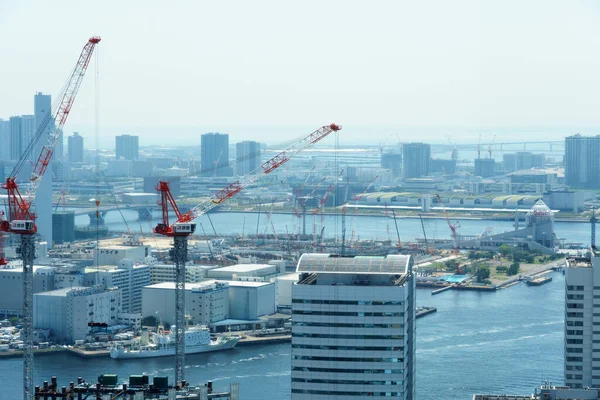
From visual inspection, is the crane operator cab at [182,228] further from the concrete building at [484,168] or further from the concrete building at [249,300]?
the concrete building at [484,168]

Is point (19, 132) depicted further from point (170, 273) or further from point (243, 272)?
point (243, 272)

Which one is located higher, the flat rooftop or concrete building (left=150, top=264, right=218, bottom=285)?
the flat rooftop

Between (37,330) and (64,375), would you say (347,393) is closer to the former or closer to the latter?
(64,375)

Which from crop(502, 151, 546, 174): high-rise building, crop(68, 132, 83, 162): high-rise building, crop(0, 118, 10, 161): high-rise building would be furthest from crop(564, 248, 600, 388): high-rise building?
crop(68, 132, 83, 162): high-rise building

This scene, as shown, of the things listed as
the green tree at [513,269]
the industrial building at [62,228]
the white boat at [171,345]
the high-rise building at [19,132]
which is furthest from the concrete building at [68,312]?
the high-rise building at [19,132]

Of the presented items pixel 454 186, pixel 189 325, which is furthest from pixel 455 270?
pixel 454 186

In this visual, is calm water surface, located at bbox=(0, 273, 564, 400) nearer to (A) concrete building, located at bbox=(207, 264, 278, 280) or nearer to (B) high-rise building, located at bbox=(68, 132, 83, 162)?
(A) concrete building, located at bbox=(207, 264, 278, 280)
